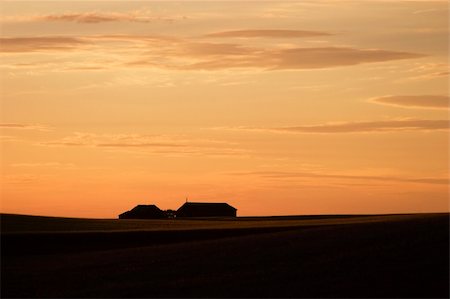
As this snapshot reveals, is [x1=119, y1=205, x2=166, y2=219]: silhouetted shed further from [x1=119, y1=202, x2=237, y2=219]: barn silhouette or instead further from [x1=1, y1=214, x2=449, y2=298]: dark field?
[x1=1, y1=214, x2=449, y2=298]: dark field

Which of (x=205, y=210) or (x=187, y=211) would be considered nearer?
(x=187, y=211)

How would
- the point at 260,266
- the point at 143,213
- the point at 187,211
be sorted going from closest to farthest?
the point at 260,266 < the point at 143,213 < the point at 187,211

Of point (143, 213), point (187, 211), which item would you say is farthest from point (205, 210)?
point (143, 213)

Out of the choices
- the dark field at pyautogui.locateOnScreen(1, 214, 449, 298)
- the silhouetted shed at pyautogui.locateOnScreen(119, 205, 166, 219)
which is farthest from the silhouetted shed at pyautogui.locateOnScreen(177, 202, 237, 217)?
the dark field at pyautogui.locateOnScreen(1, 214, 449, 298)

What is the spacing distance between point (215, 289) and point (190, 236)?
1847 centimetres

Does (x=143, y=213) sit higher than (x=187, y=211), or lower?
lower

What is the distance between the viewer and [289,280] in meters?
30.7


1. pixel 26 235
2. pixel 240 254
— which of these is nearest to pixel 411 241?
pixel 240 254

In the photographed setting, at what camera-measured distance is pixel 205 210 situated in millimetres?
116625

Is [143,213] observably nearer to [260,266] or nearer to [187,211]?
[187,211]

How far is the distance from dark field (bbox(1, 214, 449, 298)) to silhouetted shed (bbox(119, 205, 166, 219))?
60.9 metres

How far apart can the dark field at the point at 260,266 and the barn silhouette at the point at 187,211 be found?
62155 mm

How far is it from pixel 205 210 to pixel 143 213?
10.4 meters

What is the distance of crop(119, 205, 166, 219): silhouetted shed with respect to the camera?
107 meters
